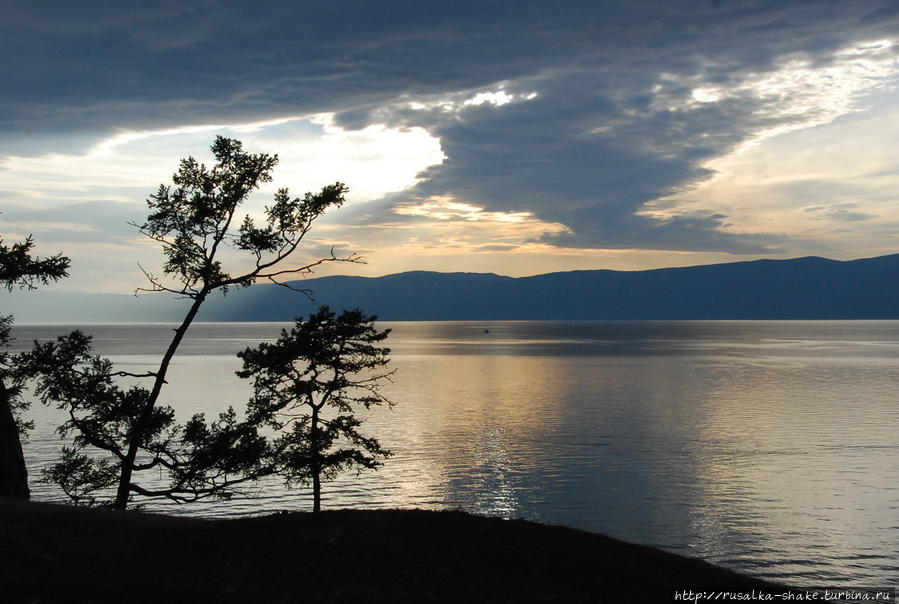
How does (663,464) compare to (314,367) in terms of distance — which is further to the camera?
(663,464)

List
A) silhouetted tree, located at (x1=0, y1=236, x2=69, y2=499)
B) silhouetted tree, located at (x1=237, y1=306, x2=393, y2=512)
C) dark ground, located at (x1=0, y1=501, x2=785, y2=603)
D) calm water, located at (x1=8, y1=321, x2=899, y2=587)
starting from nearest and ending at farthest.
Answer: dark ground, located at (x1=0, y1=501, x2=785, y2=603) → silhouetted tree, located at (x1=0, y1=236, x2=69, y2=499) → calm water, located at (x1=8, y1=321, x2=899, y2=587) → silhouetted tree, located at (x1=237, y1=306, x2=393, y2=512)

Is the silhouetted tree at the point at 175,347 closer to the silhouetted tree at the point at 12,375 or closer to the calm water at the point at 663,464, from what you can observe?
the silhouetted tree at the point at 12,375

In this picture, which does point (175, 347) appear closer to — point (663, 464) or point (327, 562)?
point (327, 562)

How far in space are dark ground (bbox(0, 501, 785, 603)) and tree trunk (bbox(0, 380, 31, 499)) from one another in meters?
7.99

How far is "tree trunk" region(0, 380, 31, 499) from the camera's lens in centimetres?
2842

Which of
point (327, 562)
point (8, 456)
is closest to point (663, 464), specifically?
point (327, 562)

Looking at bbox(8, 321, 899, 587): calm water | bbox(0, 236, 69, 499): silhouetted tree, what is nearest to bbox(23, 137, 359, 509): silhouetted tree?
bbox(0, 236, 69, 499): silhouetted tree

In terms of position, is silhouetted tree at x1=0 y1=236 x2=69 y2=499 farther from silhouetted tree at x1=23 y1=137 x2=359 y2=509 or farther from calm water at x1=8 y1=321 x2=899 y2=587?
calm water at x1=8 y1=321 x2=899 y2=587

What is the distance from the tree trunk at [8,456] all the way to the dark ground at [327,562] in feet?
26.2

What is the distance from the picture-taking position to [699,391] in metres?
108

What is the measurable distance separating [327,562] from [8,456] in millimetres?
17676

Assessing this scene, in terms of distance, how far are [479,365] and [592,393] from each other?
64.3m

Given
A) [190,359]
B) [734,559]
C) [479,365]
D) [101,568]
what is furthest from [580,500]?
[190,359]

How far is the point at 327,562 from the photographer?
1898 centimetres
